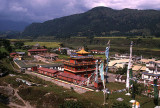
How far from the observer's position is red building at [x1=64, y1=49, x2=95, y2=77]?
123 ft

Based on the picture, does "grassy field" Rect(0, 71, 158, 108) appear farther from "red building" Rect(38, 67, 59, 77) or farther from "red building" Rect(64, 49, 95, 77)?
"red building" Rect(64, 49, 95, 77)

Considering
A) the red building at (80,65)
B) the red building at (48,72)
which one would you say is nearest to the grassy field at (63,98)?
the red building at (48,72)

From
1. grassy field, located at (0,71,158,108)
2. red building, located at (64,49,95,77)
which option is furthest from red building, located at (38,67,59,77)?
grassy field, located at (0,71,158,108)

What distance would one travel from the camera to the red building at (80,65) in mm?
37469

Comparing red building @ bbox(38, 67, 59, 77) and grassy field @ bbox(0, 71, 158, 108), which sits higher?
red building @ bbox(38, 67, 59, 77)

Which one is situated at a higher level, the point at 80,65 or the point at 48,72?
the point at 80,65

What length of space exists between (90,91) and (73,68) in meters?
11.6

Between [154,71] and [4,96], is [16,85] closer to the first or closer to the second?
[4,96]

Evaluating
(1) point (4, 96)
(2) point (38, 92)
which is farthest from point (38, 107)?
(1) point (4, 96)

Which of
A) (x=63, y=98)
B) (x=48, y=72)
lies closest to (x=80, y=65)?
(x=48, y=72)

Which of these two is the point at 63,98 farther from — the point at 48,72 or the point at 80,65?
the point at 48,72

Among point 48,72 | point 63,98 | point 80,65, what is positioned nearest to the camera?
point 63,98

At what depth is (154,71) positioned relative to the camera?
41281 millimetres

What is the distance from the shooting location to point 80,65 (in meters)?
37.6
